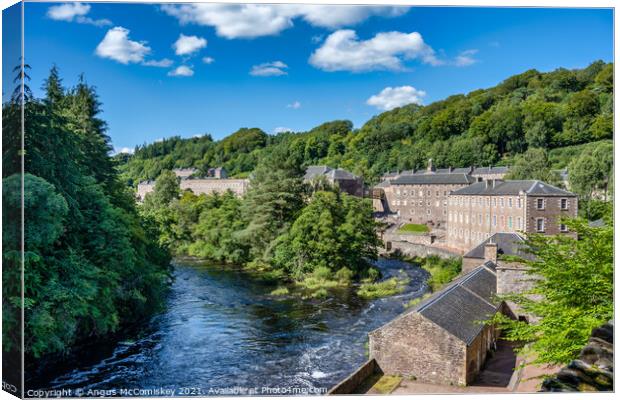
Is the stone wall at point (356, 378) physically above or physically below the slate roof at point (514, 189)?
below

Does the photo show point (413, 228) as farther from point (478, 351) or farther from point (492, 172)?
point (478, 351)

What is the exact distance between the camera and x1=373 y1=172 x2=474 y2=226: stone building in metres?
46.9

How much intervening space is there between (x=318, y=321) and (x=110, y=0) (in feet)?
40.5

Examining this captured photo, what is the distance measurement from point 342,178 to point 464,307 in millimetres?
32439

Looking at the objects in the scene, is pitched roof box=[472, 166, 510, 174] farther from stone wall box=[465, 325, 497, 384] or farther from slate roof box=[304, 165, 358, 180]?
stone wall box=[465, 325, 497, 384]

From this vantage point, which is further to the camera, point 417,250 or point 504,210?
point 417,250

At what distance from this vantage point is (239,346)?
50.8 ft

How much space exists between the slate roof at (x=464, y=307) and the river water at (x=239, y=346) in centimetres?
249

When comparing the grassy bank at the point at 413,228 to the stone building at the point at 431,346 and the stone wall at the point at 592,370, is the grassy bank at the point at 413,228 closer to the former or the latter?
the stone building at the point at 431,346

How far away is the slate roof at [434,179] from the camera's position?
45.8 metres

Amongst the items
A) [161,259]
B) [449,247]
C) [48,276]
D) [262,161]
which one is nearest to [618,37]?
[48,276]

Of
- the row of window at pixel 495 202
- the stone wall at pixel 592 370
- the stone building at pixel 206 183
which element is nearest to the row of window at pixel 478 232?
the row of window at pixel 495 202

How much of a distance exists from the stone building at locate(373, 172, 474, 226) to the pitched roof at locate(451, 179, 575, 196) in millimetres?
10821

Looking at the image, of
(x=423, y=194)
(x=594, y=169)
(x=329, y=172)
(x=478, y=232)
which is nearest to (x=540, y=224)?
(x=478, y=232)
